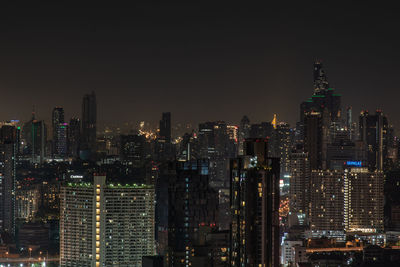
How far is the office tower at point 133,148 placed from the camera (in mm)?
20312

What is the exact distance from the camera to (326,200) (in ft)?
65.9

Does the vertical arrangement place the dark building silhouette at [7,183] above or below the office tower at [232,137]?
below

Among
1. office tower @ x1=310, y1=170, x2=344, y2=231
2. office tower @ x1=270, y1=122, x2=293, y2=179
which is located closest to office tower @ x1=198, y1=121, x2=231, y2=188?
office tower @ x1=270, y1=122, x2=293, y2=179

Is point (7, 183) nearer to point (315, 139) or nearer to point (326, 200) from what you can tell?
point (326, 200)

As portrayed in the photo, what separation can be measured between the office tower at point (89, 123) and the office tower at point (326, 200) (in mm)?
5102

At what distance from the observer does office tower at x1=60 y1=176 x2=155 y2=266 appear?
14266mm

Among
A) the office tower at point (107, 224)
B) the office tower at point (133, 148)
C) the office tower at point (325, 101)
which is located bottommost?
the office tower at point (107, 224)

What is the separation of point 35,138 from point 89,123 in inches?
84.4

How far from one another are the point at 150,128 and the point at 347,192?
4.56 m

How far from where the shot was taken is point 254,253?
10062 mm

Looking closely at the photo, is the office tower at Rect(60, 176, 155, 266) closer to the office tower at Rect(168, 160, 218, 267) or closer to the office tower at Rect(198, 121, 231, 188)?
the office tower at Rect(168, 160, 218, 267)

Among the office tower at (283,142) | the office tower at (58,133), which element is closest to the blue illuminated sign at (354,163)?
the office tower at (283,142)

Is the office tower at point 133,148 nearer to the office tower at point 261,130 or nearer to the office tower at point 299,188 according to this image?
the office tower at point 261,130

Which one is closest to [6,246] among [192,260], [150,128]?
[150,128]
